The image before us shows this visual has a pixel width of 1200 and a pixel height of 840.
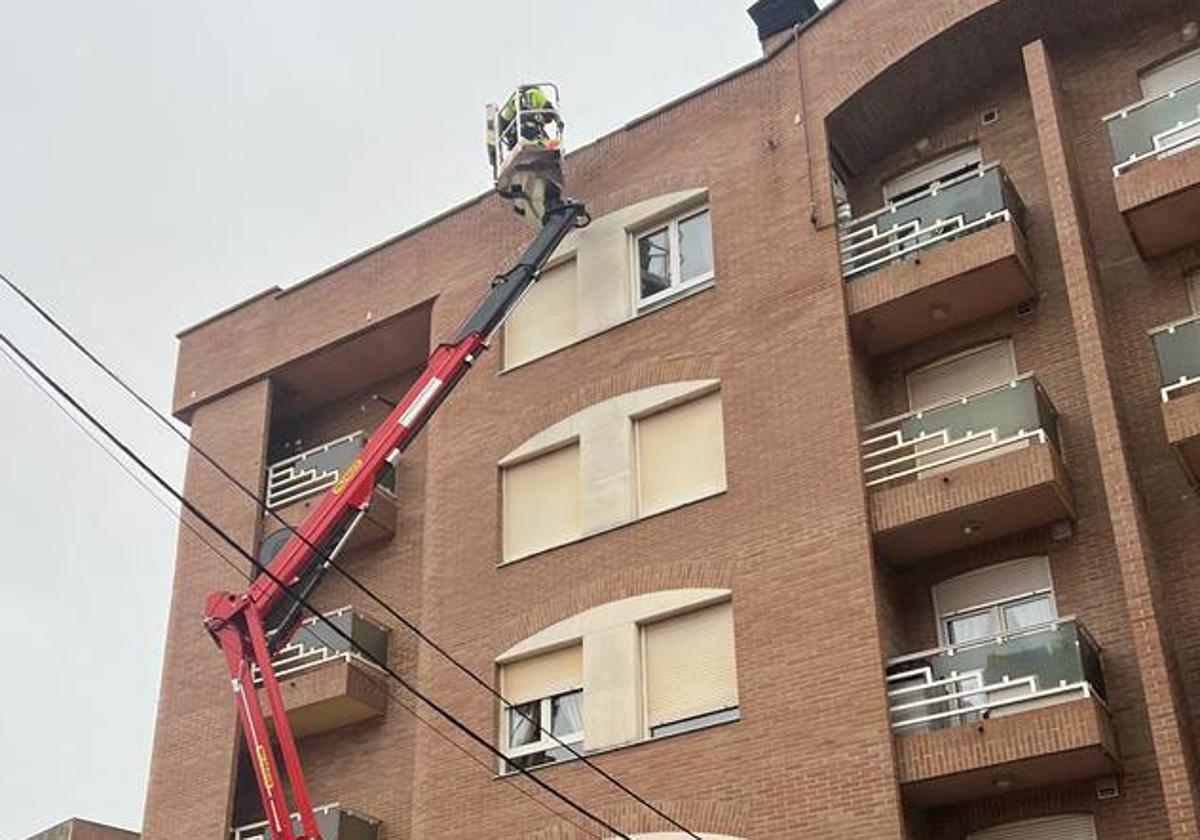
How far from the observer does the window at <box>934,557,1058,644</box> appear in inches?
705

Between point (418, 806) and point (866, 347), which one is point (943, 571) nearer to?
point (866, 347)

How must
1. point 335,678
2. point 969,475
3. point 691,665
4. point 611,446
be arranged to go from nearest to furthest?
point 969,475
point 691,665
point 611,446
point 335,678

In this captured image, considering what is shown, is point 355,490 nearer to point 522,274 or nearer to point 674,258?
point 522,274

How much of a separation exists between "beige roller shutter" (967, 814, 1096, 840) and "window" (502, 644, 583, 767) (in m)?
5.26

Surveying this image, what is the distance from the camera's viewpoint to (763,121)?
2209 centimetres

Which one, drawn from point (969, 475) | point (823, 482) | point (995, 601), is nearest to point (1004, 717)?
point (995, 601)

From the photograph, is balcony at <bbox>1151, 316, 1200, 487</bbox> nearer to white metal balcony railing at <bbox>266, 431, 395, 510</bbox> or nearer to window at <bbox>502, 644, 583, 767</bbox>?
window at <bbox>502, 644, 583, 767</bbox>

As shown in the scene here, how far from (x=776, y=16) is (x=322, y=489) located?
989 centimetres

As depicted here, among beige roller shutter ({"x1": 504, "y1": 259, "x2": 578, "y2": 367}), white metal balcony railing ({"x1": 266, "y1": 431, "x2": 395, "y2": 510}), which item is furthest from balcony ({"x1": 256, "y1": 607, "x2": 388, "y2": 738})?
beige roller shutter ({"x1": 504, "y1": 259, "x2": 578, "y2": 367})

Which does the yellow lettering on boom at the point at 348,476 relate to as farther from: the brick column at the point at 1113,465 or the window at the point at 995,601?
the brick column at the point at 1113,465

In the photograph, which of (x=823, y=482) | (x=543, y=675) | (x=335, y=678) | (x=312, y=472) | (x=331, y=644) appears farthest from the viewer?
(x=312, y=472)

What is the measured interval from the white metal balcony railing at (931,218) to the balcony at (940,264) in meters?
0.01

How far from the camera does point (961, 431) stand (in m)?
18.5

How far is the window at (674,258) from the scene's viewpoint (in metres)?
22.0
